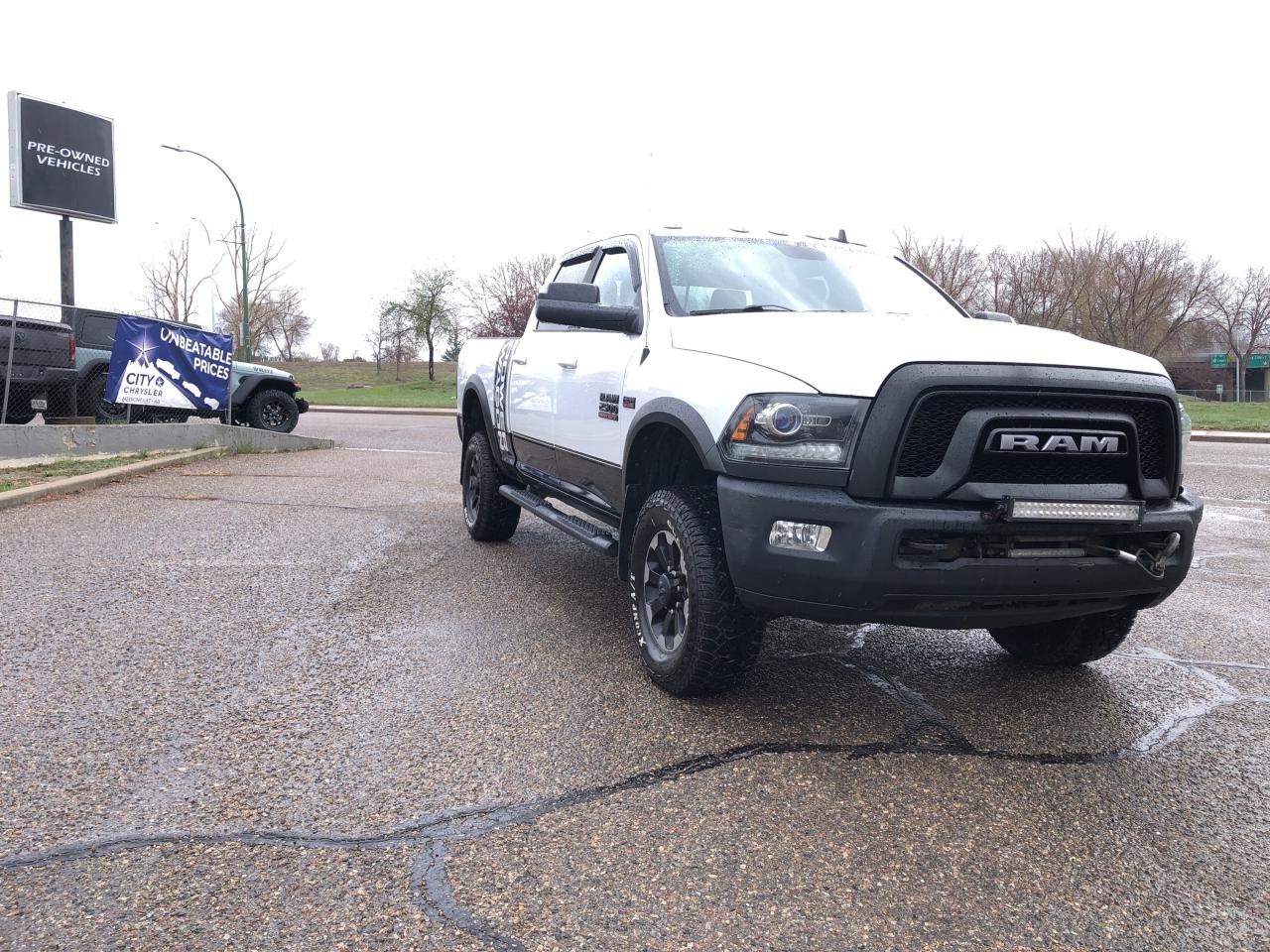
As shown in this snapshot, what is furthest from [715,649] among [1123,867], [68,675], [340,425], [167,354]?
[340,425]

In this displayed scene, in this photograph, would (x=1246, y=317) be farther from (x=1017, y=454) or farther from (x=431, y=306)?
(x=1017, y=454)

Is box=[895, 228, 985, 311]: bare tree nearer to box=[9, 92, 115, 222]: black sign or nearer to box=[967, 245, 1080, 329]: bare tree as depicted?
box=[967, 245, 1080, 329]: bare tree

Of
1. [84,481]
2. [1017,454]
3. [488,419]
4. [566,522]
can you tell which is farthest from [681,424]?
[84,481]

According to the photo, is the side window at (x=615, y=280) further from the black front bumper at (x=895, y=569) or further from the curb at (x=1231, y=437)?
the curb at (x=1231, y=437)

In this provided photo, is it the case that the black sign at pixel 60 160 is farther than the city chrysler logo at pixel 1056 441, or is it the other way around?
the black sign at pixel 60 160

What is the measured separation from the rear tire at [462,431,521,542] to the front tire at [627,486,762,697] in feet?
8.99

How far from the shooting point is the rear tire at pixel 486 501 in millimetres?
6633

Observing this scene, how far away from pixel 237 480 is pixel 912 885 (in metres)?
9.04

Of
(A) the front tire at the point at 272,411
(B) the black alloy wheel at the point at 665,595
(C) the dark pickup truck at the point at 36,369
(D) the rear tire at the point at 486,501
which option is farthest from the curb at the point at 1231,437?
(C) the dark pickup truck at the point at 36,369

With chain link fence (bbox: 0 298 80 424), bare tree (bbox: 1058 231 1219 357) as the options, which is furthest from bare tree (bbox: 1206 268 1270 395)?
chain link fence (bbox: 0 298 80 424)

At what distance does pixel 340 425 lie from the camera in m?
21.0

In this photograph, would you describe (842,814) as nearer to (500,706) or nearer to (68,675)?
(500,706)

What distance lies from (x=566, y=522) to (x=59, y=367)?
9830 mm

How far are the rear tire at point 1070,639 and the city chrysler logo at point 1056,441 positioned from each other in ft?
3.00
